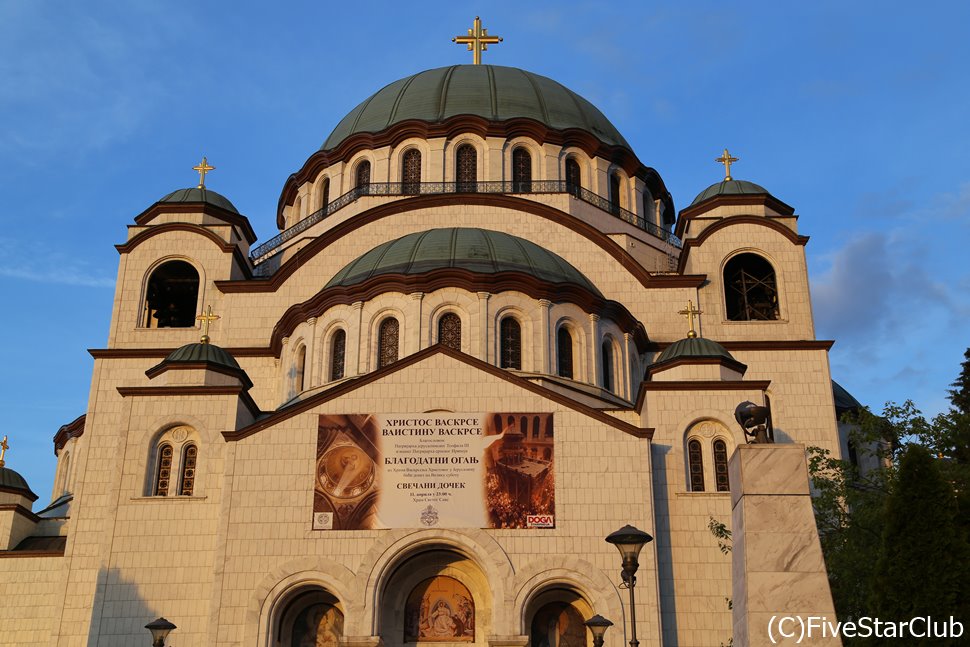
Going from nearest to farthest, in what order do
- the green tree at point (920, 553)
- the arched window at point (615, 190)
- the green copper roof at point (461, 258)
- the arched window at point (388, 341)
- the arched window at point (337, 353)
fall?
the green tree at point (920, 553) < the arched window at point (388, 341) < the arched window at point (337, 353) < the green copper roof at point (461, 258) < the arched window at point (615, 190)

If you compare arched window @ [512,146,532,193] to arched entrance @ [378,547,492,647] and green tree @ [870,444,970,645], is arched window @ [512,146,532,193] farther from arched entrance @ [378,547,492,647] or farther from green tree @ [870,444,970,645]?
green tree @ [870,444,970,645]

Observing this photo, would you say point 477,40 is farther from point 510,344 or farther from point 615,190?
point 510,344

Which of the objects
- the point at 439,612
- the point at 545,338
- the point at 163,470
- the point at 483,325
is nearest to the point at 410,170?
the point at 483,325

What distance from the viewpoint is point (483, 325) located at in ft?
89.1

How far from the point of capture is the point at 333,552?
22.3m

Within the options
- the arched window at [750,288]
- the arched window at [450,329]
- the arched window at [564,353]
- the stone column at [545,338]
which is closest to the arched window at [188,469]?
the arched window at [450,329]

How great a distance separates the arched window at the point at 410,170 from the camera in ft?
115

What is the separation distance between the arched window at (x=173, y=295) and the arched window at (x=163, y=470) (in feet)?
24.7

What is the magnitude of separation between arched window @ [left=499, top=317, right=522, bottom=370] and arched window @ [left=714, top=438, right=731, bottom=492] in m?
5.22

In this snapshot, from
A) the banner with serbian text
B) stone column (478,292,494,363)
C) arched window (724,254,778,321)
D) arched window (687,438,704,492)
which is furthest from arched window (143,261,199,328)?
arched window (724,254,778,321)

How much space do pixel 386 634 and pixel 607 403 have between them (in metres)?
7.87

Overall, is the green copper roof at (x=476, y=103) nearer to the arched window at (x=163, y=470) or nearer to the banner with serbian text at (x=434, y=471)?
the arched window at (x=163, y=470)

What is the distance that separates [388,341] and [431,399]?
445 centimetres

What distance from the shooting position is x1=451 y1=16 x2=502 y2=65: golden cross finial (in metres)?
42.2
